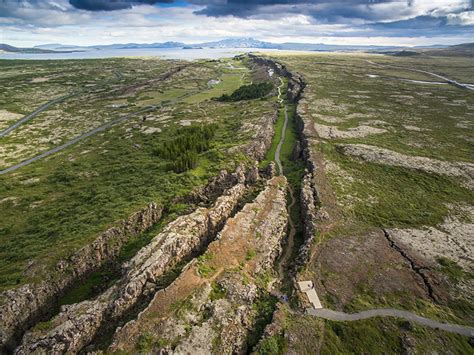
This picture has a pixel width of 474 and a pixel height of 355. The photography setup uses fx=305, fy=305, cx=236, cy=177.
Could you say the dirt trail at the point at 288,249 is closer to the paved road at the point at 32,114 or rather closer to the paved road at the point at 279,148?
the paved road at the point at 279,148

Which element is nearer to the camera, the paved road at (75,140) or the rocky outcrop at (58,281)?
the rocky outcrop at (58,281)

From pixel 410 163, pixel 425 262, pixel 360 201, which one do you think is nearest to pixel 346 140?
pixel 410 163

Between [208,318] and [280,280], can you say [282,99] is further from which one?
[208,318]

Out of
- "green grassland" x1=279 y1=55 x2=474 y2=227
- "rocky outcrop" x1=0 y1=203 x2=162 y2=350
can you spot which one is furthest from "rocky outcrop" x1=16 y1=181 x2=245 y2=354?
"green grassland" x1=279 y1=55 x2=474 y2=227

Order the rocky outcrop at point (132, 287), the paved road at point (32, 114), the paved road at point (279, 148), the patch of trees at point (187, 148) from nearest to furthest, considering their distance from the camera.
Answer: the rocky outcrop at point (132, 287) < the patch of trees at point (187, 148) < the paved road at point (279, 148) < the paved road at point (32, 114)

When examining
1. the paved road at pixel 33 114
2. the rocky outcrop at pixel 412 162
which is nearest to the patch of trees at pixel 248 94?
the rocky outcrop at pixel 412 162

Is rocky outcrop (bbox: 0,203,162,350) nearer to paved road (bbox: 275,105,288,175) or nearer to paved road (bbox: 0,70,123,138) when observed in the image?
paved road (bbox: 275,105,288,175)
